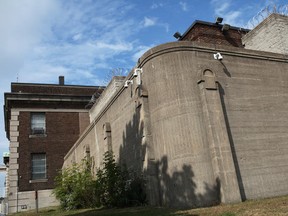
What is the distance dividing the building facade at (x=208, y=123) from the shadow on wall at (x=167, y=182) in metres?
0.03

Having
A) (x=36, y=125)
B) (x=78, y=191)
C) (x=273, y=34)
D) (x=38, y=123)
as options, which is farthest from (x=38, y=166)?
(x=273, y=34)

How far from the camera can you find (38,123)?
2897 centimetres

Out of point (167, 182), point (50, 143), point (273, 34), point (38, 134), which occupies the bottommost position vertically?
point (167, 182)

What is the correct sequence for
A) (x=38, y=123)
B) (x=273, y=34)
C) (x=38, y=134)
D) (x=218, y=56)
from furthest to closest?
(x=38, y=123), (x=38, y=134), (x=273, y=34), (x=218, y=56)

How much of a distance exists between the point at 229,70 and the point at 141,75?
11.3ft

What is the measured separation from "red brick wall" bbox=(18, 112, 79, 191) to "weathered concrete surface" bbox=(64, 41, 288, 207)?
16630mm

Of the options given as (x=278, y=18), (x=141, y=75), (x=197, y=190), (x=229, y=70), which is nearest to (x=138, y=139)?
(x=141, y=75)

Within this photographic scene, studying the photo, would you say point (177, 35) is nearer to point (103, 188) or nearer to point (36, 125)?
point (103, 188)

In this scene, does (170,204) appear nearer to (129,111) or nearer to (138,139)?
(138,139)

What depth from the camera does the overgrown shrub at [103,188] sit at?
1297 centimetres

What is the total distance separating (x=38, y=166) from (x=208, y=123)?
813 inches

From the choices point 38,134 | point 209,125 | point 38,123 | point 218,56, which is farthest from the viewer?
point 38,123

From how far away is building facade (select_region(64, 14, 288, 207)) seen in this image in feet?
35.3

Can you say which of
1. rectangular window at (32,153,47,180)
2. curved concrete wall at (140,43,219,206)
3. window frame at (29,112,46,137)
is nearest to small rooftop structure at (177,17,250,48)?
curved concrete wall at (140,43,219,206)
